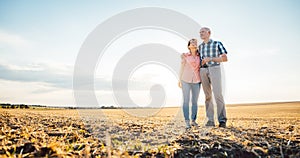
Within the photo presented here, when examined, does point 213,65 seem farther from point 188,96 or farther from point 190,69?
point 188,96

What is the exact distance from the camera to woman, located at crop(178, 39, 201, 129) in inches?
286

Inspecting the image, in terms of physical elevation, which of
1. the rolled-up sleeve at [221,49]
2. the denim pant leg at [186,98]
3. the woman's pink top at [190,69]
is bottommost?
the denim pant leg at [186,98]

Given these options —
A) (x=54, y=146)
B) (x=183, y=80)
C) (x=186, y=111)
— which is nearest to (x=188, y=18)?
(x=183, y=80)

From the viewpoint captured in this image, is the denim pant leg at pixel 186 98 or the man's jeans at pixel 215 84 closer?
the man's jeans at pixel 215 84

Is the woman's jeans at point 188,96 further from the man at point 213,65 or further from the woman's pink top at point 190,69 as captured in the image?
the man at point 213,65

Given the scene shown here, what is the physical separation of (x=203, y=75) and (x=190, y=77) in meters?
0.34

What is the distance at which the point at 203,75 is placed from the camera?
7.25m

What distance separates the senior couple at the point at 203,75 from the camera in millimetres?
7016

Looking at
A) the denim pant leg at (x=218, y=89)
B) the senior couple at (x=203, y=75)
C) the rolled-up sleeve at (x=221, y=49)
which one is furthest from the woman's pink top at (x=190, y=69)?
the rolled-up sleeve at (x=221, y=49)

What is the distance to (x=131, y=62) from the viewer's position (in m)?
8.89

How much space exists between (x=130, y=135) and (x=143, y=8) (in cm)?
513

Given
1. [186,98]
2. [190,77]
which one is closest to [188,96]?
[186,98]

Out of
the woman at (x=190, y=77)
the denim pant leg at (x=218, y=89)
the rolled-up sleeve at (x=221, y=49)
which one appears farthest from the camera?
the woman at (x=190, y=77)

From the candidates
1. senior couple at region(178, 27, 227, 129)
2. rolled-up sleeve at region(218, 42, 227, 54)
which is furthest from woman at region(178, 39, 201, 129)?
rolled-up sleeve at region(218, 42, 227, 54)
